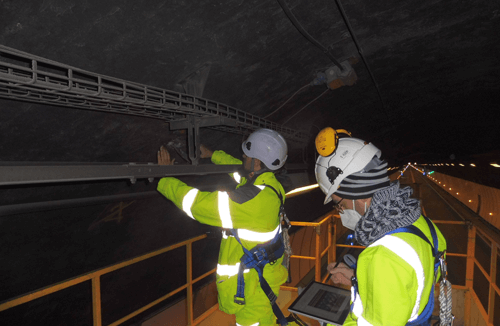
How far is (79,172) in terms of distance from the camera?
1.91 metres

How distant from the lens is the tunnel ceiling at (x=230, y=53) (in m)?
2.22

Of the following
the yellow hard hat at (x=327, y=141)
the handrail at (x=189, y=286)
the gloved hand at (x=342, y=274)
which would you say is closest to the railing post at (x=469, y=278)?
the handrail at (x=189, y=286)

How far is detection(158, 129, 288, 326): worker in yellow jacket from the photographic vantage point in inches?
101

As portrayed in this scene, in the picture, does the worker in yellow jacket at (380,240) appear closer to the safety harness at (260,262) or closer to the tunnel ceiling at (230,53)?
the safety harness at (260,262)

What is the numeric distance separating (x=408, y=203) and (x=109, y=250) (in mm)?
4065

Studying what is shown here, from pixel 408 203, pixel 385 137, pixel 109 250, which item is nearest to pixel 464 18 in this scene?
pixel 408 203

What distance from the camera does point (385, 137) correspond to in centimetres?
1162

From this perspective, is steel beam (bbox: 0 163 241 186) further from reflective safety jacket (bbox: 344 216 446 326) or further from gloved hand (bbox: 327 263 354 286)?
reflective safety jacket (bbox: 344 216 446 326)

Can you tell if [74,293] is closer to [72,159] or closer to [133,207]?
[133,207]

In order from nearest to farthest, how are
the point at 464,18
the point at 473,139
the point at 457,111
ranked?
the point at 464,18
the point at 457,111
the point at 473,139

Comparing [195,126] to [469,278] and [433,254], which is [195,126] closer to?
[433,254]

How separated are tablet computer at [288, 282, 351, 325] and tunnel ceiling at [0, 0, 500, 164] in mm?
2281

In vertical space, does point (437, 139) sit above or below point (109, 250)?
above

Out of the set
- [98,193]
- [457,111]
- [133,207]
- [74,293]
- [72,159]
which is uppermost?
[457,111]
